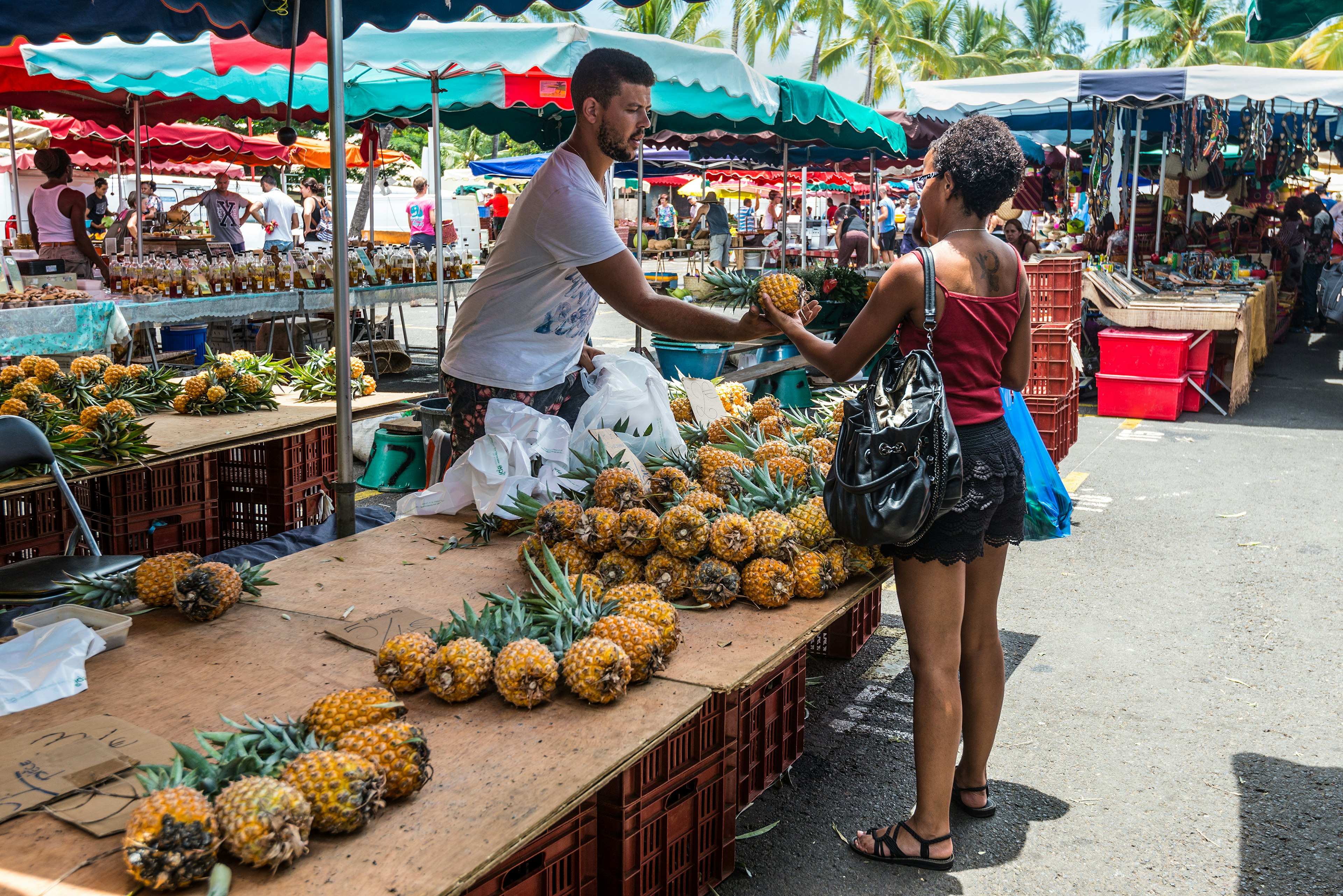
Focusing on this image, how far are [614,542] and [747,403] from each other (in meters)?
2.06

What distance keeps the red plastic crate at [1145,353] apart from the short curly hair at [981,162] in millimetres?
8322

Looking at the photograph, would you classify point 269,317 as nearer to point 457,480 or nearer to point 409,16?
point 409,16

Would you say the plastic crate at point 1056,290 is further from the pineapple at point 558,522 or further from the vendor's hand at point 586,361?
the pineapple at point 558,522

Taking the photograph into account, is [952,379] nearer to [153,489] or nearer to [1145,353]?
[153,489]

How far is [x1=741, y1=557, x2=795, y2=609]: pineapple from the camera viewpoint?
2.94 meters

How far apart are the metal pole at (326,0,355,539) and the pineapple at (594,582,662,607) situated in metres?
1.20

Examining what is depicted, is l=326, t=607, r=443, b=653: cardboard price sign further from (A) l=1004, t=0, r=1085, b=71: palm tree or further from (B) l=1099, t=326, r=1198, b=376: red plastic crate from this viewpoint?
(A) l=1004, t=0, r=1085, b=71: palm tree

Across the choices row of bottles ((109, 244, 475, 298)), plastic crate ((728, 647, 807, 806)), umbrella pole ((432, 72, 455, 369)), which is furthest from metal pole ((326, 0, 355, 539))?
row of bottles ((109, 244, 475, 298))

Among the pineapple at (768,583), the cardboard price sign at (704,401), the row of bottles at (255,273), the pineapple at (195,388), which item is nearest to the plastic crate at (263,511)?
the pineapple at (195,388)

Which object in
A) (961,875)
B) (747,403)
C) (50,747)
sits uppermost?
(747,403)

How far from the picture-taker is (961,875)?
10.3ft

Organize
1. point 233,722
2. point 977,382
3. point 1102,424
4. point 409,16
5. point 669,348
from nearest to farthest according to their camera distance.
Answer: point 233,722
point 977,382
point 409,16
point 669,348
point 1102,424

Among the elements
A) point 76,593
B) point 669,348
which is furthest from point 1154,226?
point 76,593

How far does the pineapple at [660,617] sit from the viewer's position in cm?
254
